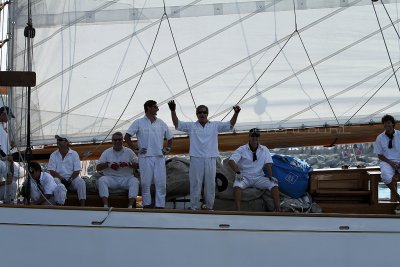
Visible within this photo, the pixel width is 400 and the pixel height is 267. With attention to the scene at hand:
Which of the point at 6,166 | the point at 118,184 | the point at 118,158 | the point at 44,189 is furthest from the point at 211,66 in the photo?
the point at 6,166

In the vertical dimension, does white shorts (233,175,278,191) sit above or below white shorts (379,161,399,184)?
below

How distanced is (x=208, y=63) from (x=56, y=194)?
2.26m

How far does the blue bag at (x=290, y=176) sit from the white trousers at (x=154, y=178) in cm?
114

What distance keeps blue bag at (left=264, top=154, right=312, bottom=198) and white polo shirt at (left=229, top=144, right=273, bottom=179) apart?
0.22 meters

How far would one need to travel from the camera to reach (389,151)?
464 inches

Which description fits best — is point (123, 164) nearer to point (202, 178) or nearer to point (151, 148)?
point (151, 148)

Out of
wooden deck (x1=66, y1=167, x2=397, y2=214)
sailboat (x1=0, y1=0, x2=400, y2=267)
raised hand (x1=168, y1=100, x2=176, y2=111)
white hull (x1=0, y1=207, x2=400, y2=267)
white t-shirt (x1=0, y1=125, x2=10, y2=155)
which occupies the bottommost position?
white hull (x1=0, y1=207, x2=400, y2=267)

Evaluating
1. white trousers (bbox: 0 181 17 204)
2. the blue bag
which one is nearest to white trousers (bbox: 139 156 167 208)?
the blue bag

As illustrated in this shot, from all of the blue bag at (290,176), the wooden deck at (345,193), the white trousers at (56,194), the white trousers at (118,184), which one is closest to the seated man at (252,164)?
the blue bag at (290,176)

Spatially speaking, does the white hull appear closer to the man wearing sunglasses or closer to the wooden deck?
the man wearing sunglasses

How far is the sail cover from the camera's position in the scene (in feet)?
40.2

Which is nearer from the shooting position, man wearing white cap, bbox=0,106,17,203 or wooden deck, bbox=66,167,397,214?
man wearing white cap, bbox=0,106,17,203

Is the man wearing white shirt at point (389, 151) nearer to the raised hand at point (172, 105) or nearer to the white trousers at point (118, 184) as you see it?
the raised hand at point (172, 105)

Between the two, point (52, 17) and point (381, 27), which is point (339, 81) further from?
point (52, 17)
